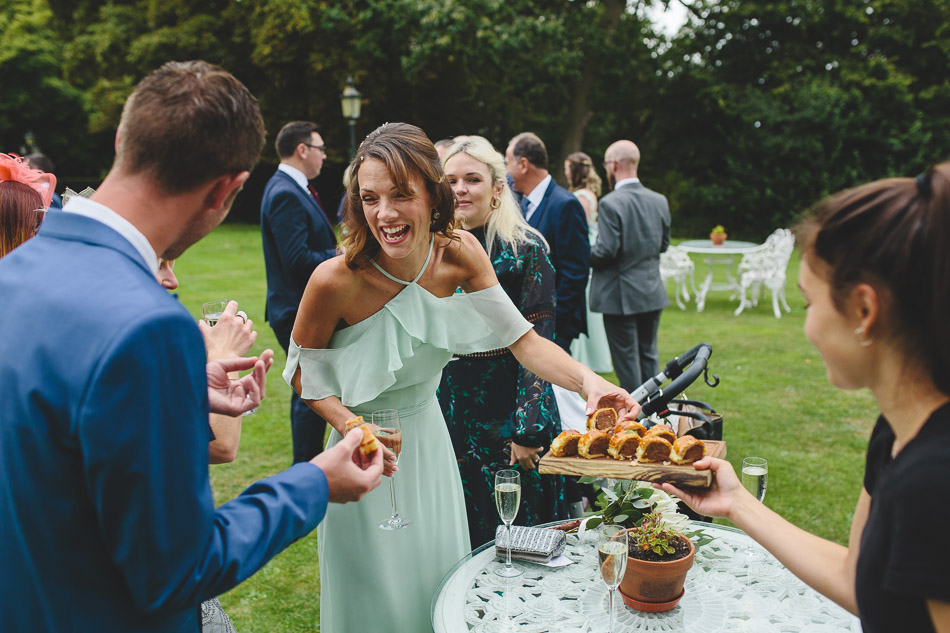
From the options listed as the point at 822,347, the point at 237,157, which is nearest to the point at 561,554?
the point at 822,347

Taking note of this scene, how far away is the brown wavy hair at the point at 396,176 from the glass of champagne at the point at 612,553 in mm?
1380

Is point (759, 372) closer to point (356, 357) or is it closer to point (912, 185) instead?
point (356, 357)

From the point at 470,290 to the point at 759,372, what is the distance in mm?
6842

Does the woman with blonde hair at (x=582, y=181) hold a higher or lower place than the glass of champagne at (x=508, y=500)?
higher

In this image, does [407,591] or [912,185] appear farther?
[407,591]

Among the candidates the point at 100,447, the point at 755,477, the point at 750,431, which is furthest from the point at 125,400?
the point at 750,431

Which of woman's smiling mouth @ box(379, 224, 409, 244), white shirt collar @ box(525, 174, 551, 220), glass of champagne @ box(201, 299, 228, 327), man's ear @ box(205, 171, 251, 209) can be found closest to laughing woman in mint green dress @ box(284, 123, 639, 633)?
woman's smiling mouth @ box(379, 224, 409, 244)

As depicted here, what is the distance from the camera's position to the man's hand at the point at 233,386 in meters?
1.98

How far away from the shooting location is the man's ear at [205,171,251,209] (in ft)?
4.55

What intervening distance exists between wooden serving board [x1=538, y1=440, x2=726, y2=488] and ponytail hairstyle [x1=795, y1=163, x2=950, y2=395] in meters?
0.75

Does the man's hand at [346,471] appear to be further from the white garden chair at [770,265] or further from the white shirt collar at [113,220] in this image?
the white garden chair at [770,265]

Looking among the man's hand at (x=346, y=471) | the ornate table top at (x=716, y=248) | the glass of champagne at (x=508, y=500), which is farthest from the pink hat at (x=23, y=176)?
the ornate table top at (x=716, y=248)

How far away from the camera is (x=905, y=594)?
4.06 ft

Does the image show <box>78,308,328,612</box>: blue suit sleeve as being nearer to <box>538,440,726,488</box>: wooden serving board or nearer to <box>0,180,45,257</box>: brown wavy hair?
<box>538,440,726,488</box>: wooden serving board
